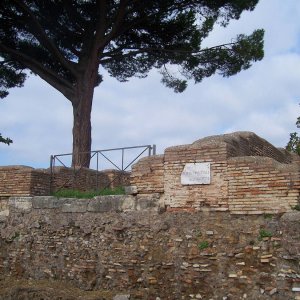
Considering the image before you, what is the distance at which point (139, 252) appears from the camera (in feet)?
23.4

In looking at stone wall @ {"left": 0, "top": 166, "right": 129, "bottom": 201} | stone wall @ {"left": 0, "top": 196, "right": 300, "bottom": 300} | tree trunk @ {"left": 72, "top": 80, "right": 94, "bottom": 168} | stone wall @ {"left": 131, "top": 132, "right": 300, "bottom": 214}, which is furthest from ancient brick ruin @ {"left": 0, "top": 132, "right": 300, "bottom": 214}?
tree trunk @ {"left": 72, "top": 80, "right": 94, "bottom": 168}

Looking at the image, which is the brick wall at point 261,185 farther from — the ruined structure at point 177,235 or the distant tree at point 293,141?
the distant tree at point 293,141

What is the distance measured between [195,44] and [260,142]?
528 cm

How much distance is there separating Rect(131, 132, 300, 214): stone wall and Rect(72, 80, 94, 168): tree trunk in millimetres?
5034

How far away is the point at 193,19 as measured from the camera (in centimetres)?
1290

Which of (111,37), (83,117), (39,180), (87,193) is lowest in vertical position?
(87,193)

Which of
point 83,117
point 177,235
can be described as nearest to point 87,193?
point 177,235

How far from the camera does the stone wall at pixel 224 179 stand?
6.30 meters

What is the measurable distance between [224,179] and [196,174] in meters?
0.43

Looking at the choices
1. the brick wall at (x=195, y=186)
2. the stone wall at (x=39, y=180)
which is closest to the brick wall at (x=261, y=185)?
the brick wall at (x=195, y=186)

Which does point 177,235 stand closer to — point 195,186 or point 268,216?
point 195,186

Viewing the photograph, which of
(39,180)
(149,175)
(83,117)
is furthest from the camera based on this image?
(83,117)

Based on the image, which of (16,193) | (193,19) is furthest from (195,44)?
(16,193)

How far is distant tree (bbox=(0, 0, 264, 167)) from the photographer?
40.7 feet
